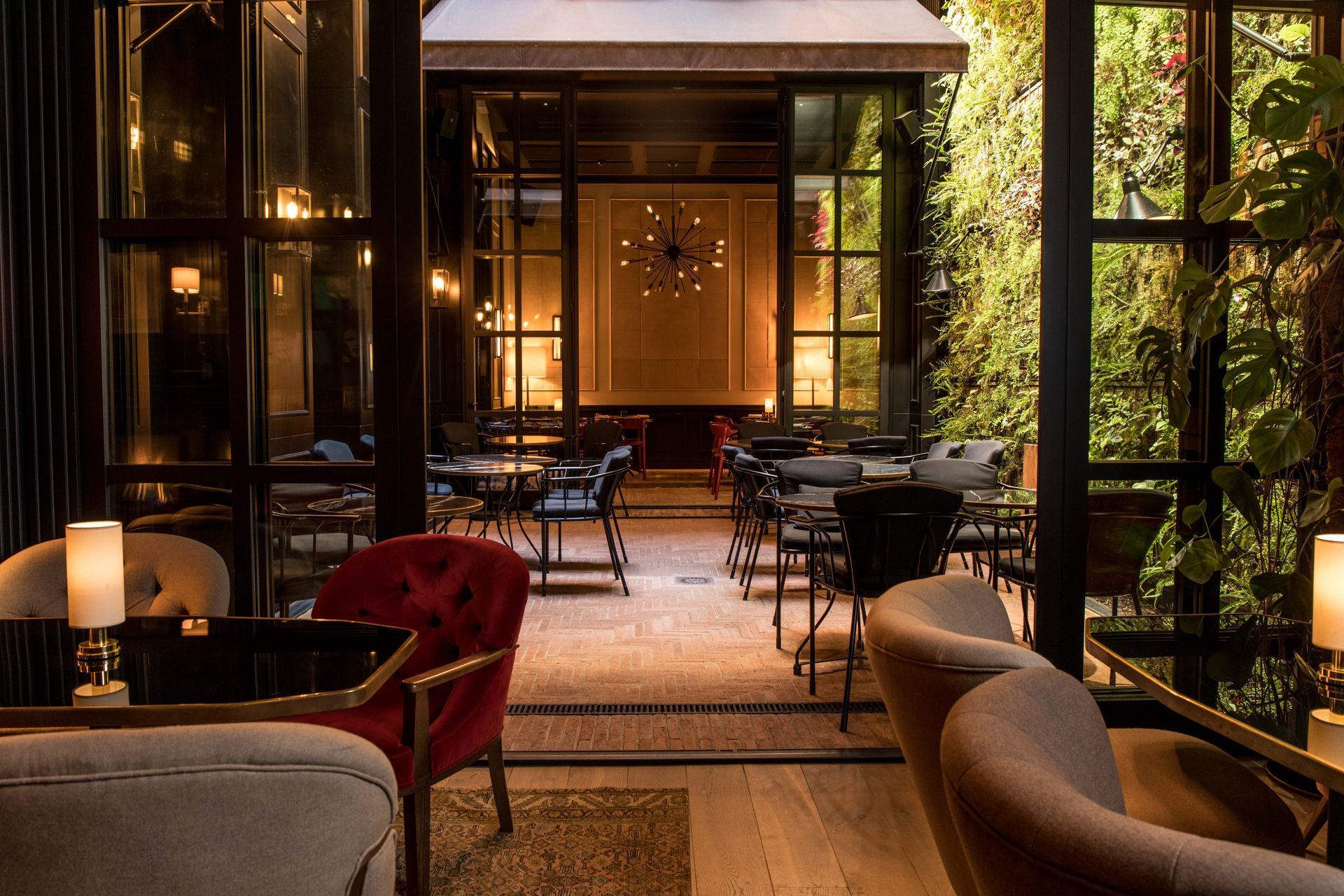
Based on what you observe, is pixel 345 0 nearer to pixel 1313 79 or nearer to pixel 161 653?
pixel 161 653

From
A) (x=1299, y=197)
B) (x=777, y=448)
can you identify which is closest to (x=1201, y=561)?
(x=1299, y=197)

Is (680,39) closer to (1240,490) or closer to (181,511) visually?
(181,511)

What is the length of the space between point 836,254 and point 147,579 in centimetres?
Result: 712

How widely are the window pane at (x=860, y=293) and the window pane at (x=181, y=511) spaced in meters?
6.70

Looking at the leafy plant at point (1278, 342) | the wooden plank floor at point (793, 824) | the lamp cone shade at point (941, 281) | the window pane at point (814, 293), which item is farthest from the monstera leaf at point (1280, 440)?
the window pane at point (814, 293)

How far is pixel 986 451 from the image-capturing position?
6082 mm

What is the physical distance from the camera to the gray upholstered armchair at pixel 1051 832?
2.36 feet

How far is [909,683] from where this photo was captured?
4.67ft

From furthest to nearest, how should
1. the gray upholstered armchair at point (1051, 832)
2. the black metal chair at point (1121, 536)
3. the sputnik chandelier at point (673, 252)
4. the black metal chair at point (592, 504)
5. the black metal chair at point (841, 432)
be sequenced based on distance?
1. the sputnik chandelier at point (673, 252)
2. the black metal chair at point (841, 432)
3. the black metal chair at point (592, 504)
4. the black metal chair at point (1121, 536)
5. the gray upholstered armchair at point (1051, 832)

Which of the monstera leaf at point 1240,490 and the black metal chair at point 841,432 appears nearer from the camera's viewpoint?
the monstera leaf at point 1240,490

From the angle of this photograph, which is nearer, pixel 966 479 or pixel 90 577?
pixel 90 577

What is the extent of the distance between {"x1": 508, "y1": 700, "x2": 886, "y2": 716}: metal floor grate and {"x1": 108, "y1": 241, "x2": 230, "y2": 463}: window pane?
1.57m

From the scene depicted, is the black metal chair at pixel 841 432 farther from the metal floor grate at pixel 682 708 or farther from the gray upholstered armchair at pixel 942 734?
the gray upholstered armchair at pixel 942 734

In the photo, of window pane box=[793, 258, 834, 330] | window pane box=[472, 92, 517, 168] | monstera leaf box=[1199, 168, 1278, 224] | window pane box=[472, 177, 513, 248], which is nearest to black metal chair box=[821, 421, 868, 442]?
window pane box=[793, 258, 834, 330]
